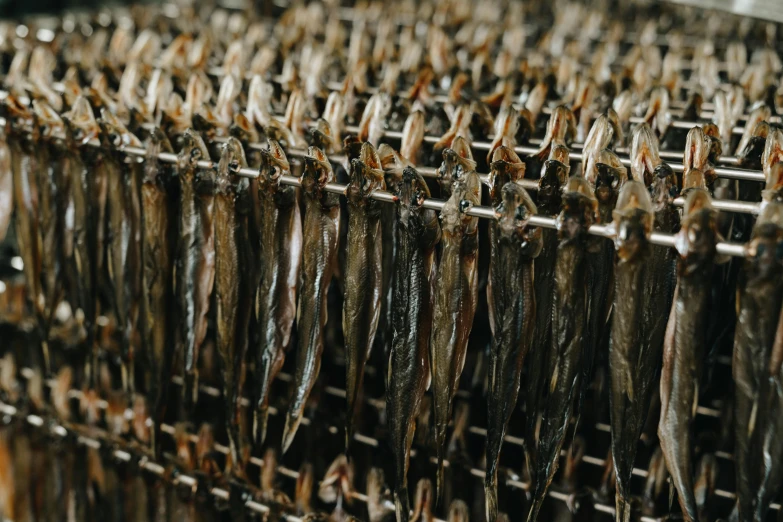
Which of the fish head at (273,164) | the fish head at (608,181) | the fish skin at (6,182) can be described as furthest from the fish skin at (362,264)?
the fish skin at (6,182)

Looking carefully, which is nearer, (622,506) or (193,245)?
(622,506)

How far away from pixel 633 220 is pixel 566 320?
0.20 meters

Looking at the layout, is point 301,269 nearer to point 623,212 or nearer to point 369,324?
point 369,324

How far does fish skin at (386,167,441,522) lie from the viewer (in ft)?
4.05

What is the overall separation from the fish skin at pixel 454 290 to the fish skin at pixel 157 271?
588mm

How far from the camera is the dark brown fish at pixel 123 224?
151 centimetres

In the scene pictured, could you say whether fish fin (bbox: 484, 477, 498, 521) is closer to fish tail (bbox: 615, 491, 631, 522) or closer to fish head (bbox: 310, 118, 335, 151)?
fish tail (bbox: 615, 491, 631, 522)

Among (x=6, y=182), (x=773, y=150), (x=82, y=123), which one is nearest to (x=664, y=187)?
(x=773, y=150)

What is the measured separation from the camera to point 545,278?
1.23 meters

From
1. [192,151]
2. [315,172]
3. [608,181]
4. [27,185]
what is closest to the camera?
[608,181]

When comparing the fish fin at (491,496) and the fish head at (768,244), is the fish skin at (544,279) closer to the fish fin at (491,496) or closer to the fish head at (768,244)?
the fish fin at (491,496)

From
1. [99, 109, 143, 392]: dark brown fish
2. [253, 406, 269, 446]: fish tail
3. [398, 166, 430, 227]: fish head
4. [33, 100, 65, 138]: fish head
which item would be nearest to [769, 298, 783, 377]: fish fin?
[398, 166, 430, 227]: fish head

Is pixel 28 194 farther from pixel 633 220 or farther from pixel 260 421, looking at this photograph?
pixel 633 220

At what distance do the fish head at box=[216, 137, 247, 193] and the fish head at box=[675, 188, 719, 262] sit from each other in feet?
2.50
